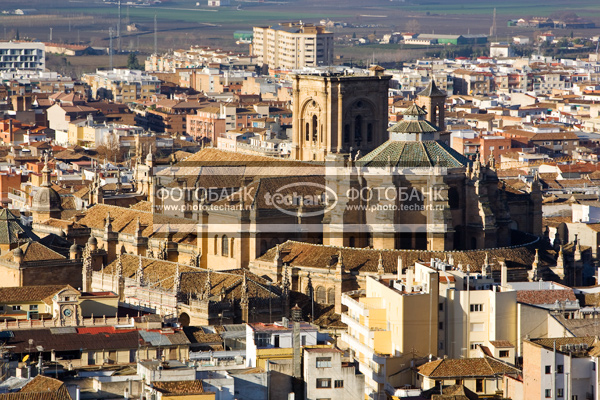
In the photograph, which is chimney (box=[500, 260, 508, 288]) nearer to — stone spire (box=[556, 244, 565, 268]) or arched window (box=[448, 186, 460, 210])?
stone spire (box=[556, 244, 565, 268])

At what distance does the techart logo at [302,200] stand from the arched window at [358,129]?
10.4 m

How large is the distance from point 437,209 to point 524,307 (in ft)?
44.1

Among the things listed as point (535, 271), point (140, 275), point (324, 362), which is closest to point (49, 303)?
point (140, 275)

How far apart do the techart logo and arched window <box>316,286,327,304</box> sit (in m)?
5.49

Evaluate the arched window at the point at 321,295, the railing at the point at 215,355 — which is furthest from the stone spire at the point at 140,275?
the railing at the point at 215,355

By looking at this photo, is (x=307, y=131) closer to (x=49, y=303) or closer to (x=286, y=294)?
(x=286, y=294)

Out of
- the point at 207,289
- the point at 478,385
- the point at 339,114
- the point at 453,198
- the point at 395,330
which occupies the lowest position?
the point at 478,385

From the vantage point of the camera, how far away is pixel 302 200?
8638 centimetres

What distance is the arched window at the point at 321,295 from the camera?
8025cm

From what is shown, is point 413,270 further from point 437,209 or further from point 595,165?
point 595,165

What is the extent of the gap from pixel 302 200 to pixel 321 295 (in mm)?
7471

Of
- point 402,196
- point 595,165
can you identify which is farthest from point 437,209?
point 595,165

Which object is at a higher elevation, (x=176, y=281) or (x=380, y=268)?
(x=380, y=268)

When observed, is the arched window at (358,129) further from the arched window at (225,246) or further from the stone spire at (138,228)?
the arched window at (225,246)
